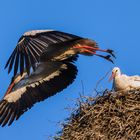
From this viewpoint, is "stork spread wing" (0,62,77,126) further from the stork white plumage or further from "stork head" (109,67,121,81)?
the stork white plumage

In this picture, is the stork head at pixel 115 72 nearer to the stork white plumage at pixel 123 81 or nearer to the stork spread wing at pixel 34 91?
the stork white plumage at pixel 123 81

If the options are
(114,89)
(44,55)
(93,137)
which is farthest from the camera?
(44,55)

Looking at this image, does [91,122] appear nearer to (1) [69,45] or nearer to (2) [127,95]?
(2) [127,95]

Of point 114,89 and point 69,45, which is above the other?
point 69,45

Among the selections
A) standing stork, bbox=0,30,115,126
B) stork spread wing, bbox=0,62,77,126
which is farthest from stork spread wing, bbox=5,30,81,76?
stork spread wing, bbox=0,62,77,126

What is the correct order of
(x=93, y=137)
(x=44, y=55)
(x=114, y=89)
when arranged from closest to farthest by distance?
(x=93, y=137)
(x=114, y=89)
(x=44, y=55)

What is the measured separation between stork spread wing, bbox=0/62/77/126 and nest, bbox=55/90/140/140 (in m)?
1.64

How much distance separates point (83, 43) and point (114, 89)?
142cm

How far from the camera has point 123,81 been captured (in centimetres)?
1127

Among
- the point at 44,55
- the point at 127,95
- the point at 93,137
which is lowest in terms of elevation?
the point at 93,137

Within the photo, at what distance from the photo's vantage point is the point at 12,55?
1143 centimetres

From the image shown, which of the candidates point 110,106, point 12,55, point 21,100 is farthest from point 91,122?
point 21,100

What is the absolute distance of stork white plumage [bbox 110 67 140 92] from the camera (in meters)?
11.1

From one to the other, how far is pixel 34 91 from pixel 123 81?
174cm
